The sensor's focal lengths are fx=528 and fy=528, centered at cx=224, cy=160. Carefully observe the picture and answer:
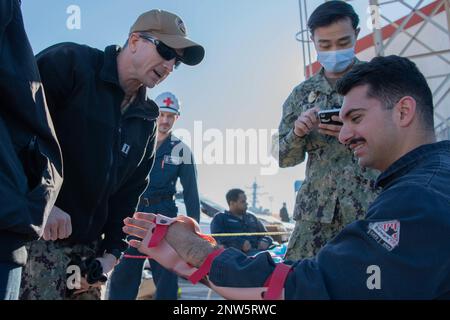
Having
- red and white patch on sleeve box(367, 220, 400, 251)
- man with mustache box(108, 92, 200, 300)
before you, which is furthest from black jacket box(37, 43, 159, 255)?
man with mustache box(108, 92, 200, 300)

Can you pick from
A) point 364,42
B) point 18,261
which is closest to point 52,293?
point 18,261

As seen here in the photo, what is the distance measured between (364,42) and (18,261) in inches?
307

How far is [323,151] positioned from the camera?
119 inches

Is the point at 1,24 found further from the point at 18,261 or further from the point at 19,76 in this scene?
the point at 18,261

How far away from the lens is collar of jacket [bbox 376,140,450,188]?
5.27 ft

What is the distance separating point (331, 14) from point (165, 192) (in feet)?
8.87

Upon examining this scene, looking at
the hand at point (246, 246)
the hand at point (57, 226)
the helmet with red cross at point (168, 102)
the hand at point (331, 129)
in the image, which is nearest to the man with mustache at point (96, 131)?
the hand at point (57, 226)

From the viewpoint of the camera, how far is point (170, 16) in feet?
9.04

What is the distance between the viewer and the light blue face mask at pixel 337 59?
10.1 ft

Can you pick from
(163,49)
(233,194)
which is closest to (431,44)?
(233,194)

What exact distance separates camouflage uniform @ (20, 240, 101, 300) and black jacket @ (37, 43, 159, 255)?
0.28ft

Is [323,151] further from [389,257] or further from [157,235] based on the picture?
[389,257]

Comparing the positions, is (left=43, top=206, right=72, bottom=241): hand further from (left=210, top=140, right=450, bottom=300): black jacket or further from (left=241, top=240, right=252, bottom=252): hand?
(left=241, top=240, right=252, bottom=252): hand

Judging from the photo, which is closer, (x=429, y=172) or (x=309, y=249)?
(x=429, y=172)
